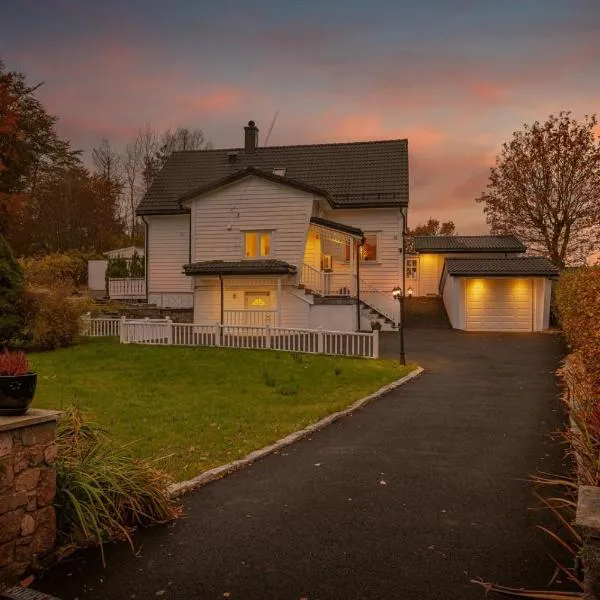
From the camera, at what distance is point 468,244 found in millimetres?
35375

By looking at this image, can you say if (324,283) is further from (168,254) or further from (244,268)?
(168,254)

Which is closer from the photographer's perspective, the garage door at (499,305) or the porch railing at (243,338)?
the porch railing at (243,338)

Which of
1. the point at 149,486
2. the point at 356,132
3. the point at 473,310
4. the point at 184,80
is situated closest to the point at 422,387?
the point at 149,486

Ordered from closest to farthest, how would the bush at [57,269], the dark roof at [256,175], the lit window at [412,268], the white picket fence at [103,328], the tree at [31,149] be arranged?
1. the white picket fence at [103,328]
2. the bush at [57,269]
3. the dark roof at [256,175]
4. the lit window at [412,268]
5. the tree at [31,149]

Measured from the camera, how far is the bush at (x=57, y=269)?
21.8 m

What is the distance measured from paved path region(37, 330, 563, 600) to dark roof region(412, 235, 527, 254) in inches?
1032

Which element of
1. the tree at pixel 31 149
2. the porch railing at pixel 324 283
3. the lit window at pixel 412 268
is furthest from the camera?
the tree at pixel 31 149

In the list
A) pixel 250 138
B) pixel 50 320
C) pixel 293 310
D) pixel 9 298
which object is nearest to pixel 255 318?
pixel 293 310

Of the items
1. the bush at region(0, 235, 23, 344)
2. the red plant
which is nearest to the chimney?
the bush at region(0, 235, 23, 344)

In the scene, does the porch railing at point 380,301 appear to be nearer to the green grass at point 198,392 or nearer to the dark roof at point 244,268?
the dark roof at point 244,268

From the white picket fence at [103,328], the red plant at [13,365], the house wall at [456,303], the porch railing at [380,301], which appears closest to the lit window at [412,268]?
the house wall at [456,303]

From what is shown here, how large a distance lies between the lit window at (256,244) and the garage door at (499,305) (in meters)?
10.0

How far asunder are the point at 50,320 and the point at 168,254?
36.2ft

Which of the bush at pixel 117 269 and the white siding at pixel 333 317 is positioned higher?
the bush at pixel 117 269
